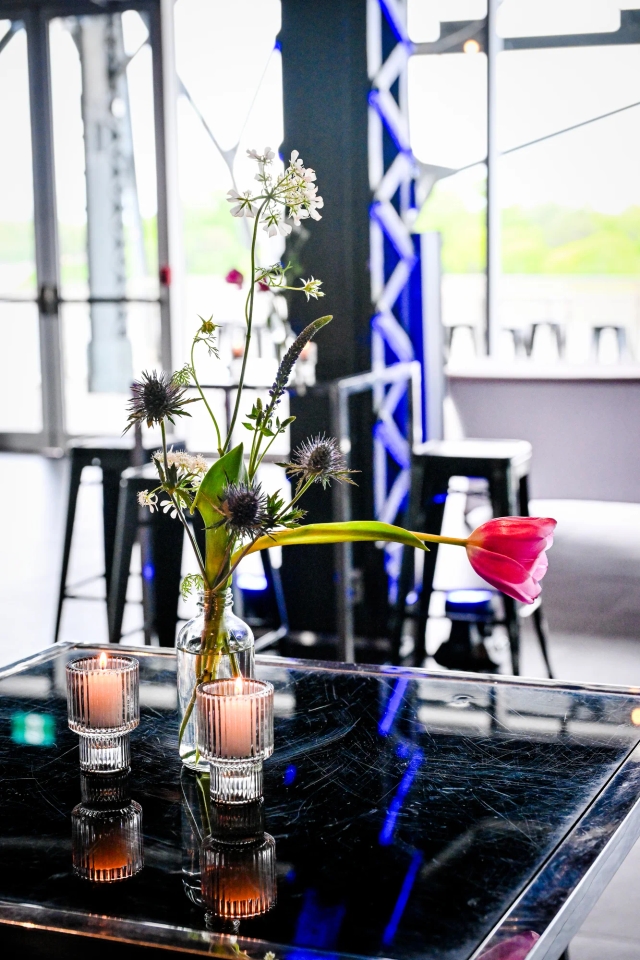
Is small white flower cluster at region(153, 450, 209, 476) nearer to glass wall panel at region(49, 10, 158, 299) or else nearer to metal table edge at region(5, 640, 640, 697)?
metal table edge at region(5, 640, 640, 697)

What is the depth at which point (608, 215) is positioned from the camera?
31.6ft

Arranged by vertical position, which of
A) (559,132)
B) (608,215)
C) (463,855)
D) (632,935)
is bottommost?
(632,935)

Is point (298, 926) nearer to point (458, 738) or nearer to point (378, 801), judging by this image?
point (378, 801)

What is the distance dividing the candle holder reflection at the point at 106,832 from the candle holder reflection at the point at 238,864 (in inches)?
2.9

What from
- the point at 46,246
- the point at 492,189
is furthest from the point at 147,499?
the point at 492,189

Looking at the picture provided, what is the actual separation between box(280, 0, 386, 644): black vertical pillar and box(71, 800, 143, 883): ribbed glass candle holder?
2198 millimetres

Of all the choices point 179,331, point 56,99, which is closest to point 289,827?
point 179,331

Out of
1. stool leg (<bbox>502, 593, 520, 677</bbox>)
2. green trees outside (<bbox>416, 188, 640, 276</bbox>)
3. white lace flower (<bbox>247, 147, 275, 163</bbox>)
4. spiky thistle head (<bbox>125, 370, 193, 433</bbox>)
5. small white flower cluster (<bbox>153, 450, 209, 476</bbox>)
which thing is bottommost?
stool leg (<bbox>502, 593, 520, 677</bbox>)

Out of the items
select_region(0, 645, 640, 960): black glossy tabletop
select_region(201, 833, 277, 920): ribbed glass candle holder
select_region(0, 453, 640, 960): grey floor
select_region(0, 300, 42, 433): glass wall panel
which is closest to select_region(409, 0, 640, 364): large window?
select_region(0, 453, 640, 960): grey floor

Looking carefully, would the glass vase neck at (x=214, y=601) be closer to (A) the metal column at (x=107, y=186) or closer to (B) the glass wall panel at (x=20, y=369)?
(A) the metal column at (x=107, y=186)

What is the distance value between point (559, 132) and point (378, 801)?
867cm

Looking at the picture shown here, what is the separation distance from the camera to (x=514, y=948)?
3.17 feet

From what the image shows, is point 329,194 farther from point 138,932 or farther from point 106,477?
point 138,932

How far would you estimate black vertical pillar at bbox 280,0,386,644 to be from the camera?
3482 mm
